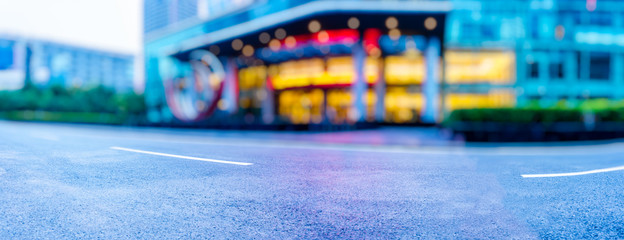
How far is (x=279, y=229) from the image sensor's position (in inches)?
159

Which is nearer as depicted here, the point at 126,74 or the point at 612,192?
the point at 612,192

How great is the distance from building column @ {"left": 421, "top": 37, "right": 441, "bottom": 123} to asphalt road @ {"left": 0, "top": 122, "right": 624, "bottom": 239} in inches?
898

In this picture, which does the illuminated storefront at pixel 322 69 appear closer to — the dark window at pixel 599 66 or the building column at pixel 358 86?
the building column at pixel 358 86

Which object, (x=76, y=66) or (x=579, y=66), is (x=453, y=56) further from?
(x=76, y=66)

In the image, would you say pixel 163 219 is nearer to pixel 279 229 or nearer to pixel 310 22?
pixel 279 229

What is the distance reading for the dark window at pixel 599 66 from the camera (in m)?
35.2

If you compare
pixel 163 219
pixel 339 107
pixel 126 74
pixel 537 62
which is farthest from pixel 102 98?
pixel 126 74

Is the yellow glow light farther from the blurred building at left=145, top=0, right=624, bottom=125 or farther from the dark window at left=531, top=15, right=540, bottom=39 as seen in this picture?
the dark window at left=531, top=15, right=540, bottom=39

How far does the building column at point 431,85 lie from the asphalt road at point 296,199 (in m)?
22.8

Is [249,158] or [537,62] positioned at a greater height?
[537,62]

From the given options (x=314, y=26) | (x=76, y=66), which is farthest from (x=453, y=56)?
(x=76, y=66)

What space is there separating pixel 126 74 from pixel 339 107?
508 feet

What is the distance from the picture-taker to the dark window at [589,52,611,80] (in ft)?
115

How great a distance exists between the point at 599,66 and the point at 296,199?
40.0 m
